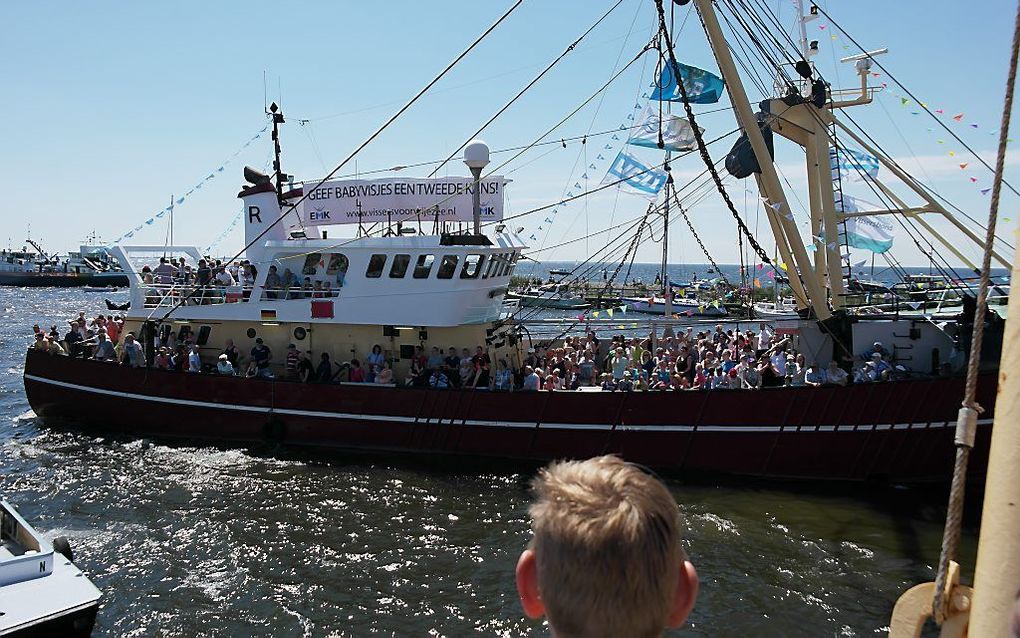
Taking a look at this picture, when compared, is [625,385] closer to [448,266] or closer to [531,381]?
[531,381]

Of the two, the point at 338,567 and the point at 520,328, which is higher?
the point at 520,328

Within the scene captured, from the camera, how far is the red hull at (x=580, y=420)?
15.2 meters

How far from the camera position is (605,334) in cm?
5462

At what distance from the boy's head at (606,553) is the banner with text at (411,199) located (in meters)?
18.0

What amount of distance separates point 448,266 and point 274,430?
573 cm

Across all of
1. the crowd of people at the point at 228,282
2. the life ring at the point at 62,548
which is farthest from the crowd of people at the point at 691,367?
the life ring at the point at 62,548

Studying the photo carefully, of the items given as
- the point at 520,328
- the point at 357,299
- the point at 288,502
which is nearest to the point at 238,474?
the point at 288,502

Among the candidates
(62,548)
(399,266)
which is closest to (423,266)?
(399,266)

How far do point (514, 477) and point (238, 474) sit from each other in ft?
19.5

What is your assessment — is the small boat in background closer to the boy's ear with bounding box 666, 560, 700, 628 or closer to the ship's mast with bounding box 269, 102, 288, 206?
the ship's mast with bounding box 269, 102, 288, 206

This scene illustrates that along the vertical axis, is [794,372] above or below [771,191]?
below

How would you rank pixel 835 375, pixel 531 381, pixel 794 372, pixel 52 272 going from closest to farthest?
pixel 835 375
pixel 794 372
pixel 531 381
pixel 52 272

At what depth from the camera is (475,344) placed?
1991 centimetres

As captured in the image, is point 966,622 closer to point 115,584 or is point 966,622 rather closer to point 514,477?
point 115,584
